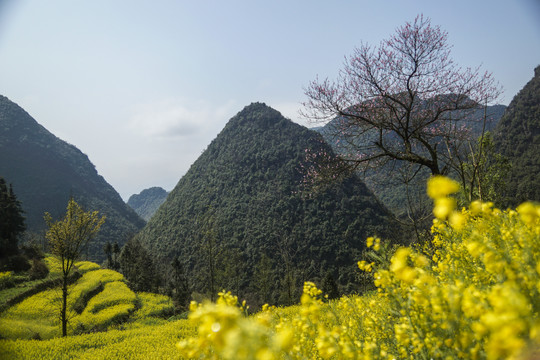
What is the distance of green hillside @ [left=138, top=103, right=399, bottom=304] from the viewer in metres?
51.8

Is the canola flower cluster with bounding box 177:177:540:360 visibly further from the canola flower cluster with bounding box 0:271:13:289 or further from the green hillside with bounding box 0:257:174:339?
the canola flower cluster with bounding box 0:271:13:289

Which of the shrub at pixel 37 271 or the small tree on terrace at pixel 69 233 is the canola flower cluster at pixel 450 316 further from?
the shrub at pixel 37 271

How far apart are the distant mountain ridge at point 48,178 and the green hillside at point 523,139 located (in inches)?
3385

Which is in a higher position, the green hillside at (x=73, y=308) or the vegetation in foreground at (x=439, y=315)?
the vegetation in foreground at (x=439, y=315)

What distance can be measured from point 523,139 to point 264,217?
185ft

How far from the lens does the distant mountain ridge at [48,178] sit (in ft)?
266

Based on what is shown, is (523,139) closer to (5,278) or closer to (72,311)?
(72,311)

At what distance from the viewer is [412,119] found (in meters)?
7.48

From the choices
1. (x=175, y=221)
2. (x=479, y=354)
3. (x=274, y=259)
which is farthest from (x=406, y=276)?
(x=175, y=221)

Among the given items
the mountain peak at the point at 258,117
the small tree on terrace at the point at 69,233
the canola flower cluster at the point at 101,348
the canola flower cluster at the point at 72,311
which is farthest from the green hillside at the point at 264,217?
the canola flower cluster at the point at 101,348

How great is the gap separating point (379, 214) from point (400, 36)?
2425 inches

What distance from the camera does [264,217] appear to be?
65125 millimetres

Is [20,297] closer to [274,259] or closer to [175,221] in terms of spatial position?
[274,259]

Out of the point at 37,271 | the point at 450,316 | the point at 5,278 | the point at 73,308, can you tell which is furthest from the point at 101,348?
the point at 37,271
